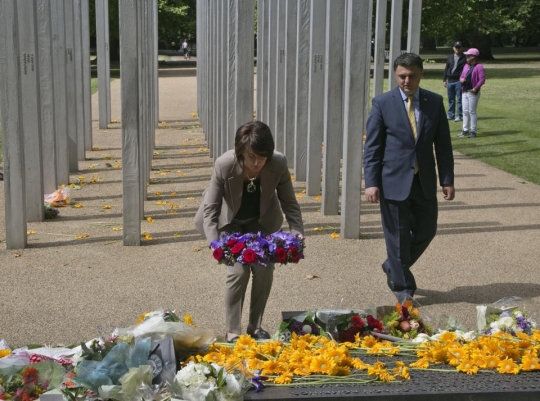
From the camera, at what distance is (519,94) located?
1293 inches

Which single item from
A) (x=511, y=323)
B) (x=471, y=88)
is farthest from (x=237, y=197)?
(x=471, y=88)

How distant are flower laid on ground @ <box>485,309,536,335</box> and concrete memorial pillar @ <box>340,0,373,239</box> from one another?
4.57 m

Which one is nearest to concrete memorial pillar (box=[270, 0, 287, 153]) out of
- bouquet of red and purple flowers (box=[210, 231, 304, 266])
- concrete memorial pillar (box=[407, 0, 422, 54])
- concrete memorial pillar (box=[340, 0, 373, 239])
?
concrete memorial pillar (box=[407, 0, 422, 54])

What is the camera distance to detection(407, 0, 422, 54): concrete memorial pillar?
38.1ft

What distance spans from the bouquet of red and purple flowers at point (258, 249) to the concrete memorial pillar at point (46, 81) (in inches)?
274

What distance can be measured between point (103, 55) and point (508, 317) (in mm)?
17270

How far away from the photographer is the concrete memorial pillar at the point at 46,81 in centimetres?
1189

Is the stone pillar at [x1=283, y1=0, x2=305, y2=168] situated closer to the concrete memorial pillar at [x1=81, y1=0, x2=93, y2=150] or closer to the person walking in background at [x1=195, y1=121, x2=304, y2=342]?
the concrete memorial pillar at [x1=81, y1=0, x2=93, y2=150]

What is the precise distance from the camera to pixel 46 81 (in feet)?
39.2

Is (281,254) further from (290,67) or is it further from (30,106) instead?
(290,67)

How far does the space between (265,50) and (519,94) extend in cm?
1896

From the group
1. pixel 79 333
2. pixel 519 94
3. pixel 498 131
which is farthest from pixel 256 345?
pixel 519 94

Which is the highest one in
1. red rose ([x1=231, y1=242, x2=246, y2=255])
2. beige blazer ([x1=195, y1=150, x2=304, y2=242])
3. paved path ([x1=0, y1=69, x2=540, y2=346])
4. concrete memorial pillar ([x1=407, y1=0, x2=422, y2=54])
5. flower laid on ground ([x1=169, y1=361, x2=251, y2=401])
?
concrete memorial pillar ([x1=407, y1=0, x2=422, y2=54])

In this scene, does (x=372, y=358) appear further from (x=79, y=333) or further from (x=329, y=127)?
(x=329, y=127)
